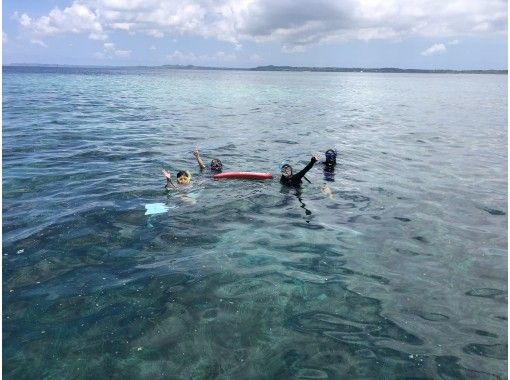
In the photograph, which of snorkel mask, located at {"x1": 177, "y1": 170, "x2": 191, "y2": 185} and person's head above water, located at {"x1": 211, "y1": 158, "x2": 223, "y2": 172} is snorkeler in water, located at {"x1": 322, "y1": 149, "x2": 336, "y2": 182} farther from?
snorkel mask, located at {"x1": 177, "y1": 170, "x2": 191, "y2": 185}

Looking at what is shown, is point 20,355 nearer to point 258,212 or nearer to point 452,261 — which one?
point 258,212

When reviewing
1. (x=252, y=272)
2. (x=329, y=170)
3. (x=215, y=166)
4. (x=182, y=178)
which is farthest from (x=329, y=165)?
(x=252, y=272)

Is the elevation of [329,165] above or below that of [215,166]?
below

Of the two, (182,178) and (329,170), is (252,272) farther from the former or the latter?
(329,170)

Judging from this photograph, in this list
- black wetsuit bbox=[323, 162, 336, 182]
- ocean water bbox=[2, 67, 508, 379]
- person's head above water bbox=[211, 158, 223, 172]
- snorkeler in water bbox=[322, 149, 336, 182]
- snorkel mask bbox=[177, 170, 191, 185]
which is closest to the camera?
ocean water bbox=[2, 67, 508, 379]

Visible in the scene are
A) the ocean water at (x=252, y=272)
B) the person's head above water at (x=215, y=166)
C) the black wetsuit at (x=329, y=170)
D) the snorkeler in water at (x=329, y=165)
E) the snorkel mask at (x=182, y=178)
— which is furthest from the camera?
the snorkeler in water at (x=329, y=165)

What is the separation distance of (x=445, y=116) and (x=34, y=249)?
40.4 meters

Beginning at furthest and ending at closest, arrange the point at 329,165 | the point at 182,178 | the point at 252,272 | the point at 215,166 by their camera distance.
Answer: the point at 329,165 → the point at 215,166 → the point at 182,178 → the point at 252,272

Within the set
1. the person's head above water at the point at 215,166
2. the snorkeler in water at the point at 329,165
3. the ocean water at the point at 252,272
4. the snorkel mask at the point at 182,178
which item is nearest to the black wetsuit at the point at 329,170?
the snorkeler in water at the point at 329,165

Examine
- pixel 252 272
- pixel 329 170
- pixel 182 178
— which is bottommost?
pixel 329 170

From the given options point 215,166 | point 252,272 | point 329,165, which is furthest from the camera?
point 329,165

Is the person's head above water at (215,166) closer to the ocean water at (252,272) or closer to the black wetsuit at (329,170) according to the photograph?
the ocean water at (252,272)

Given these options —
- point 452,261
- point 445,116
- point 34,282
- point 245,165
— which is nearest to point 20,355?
point 34,282

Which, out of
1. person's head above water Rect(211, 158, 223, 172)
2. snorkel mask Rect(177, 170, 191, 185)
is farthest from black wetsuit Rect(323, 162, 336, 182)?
snorkel mask Rect(177, 170, 191, 185)
